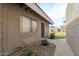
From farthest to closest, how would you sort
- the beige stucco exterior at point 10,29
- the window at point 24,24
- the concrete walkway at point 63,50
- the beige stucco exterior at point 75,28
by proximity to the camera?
the window at point 24,24, the concrete walkway at point 63,50, the beige stucco exterior at point 10,29, the beige stucco exterior at point 75,28

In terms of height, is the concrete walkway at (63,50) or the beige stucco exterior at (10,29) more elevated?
the beige stucco exterior at (10,29)

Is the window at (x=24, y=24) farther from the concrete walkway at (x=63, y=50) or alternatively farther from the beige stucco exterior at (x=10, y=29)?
the concrete walkway at (x=63, y=50)

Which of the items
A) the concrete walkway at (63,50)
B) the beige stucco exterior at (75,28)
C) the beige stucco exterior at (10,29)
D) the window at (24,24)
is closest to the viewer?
the beige stucco exterior at (75,28)

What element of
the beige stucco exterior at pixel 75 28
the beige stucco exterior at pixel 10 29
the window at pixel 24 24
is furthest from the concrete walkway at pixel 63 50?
the window at pixel 24 24

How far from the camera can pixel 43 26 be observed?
14367 millimetres

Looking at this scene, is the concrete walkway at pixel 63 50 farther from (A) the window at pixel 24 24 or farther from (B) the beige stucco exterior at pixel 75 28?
(A) the window at pixel 24 24

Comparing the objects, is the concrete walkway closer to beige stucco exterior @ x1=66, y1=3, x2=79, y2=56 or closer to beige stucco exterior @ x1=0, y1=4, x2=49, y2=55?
beige stucco exterior @ x1=66, y1=3, x2=79, y2=56

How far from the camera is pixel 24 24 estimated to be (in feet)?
28.5

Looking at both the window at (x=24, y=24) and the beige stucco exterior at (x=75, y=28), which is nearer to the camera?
the beige stucco exterior at (x=75, y=28)

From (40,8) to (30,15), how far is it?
1.40 meters

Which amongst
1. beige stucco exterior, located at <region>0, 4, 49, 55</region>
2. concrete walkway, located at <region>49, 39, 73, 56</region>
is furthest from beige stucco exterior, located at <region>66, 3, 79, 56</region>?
beige stucco exterior, located at <region>0, 4, 49, 55</region>

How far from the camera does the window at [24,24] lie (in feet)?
26.8

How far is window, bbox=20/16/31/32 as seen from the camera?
26.8 ft

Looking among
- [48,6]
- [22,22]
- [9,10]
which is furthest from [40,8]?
[9,10]
